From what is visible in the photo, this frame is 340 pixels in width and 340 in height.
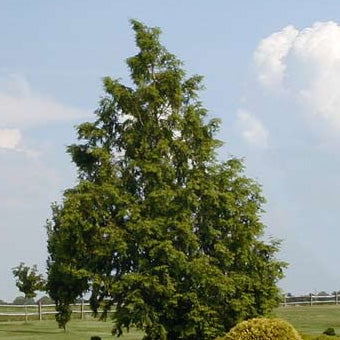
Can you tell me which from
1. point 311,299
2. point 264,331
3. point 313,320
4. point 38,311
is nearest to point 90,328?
point 313,320

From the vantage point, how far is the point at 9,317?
188 feet

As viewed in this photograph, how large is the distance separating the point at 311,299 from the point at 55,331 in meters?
29.2

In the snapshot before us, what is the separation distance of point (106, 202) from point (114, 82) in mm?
4321

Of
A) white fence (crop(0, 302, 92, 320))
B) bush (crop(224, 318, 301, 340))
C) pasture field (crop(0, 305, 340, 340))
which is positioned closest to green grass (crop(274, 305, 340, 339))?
pasture field (crop(0, 305, 340, 340))

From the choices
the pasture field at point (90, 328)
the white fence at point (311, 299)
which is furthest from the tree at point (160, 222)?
the white fence at point (311, 299)

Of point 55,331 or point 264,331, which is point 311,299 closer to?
point 55,331

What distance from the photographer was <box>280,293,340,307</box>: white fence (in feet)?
223

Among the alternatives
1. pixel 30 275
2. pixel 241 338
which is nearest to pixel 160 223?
pixel 241 338

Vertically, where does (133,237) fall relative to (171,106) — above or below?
below

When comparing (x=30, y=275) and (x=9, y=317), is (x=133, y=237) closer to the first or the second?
(x=30, y=275)

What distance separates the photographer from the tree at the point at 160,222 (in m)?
29.0

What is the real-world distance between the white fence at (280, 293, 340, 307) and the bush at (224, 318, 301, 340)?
47847mm

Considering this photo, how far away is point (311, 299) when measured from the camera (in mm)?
68125

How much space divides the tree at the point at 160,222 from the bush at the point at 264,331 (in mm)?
8296
